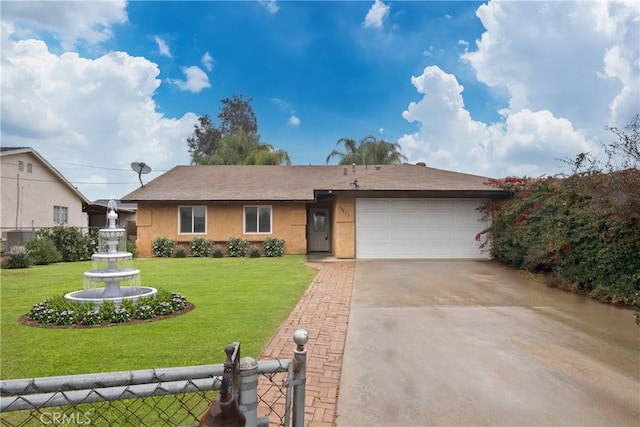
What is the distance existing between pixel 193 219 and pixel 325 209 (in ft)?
21.4

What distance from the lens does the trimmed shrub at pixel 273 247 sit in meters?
16.6

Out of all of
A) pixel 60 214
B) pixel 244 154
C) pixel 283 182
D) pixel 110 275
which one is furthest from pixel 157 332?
pixel 244 154

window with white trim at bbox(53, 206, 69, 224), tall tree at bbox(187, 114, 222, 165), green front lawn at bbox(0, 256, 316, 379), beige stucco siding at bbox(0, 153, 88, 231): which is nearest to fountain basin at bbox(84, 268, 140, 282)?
green front lawn at bbox(0, 256, 316, 379)

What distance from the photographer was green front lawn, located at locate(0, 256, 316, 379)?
4.11 metres

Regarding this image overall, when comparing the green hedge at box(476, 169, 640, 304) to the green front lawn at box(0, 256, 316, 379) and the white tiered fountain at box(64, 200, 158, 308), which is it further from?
the white tiered fountain at box(64, 200, 158, 308)

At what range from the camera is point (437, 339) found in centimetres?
516

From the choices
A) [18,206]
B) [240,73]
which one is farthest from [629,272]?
[18,206]

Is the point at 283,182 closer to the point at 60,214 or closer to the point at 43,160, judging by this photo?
the point at 43,160

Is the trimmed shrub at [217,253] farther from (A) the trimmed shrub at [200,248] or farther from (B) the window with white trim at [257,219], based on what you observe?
(B) the window with white trim at [257,219]

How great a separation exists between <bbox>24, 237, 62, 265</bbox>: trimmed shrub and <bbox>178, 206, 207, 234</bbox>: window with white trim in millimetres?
5034

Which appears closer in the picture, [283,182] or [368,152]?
[283,182]

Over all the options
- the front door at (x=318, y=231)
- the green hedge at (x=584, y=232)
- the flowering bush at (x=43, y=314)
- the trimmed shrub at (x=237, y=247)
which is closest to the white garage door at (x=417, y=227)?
the green hedge at (x=584, y=232)

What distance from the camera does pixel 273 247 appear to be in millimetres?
16672

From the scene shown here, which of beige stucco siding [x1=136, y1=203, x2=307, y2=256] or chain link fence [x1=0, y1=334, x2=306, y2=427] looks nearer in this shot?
chain link fence [x1=0, y1=334, x2=306, y2=427]
